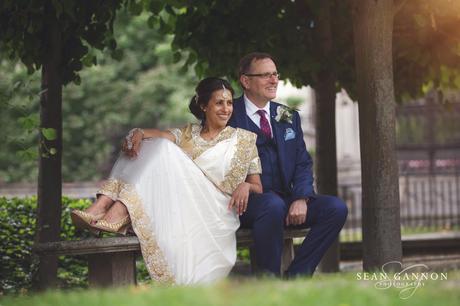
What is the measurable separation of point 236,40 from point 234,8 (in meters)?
0.43

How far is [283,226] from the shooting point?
6449mm

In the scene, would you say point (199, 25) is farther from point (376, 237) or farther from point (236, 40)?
point (376, 237)

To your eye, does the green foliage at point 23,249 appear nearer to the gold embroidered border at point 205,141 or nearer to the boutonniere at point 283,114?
the gold embroidered border at point 205,141

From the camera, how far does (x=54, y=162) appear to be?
8148mm

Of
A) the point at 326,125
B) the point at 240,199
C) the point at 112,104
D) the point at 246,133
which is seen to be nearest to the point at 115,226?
the point at 240,199

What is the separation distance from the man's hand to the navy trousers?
47 mm

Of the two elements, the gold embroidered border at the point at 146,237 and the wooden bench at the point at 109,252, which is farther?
the gold embroidered border at the point at 146,237

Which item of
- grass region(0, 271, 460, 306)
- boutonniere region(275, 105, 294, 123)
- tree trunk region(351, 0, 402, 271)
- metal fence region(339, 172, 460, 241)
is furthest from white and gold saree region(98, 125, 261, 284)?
metal fence region(339, 172, 460, 241)

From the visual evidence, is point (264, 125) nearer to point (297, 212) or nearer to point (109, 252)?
point (297, 212)

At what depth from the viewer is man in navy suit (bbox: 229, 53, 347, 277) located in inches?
247

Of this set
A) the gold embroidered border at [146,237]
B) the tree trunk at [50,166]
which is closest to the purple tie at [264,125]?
the gold embroidered border at [146,237]

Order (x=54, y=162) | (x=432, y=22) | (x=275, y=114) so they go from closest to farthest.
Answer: (x=275, y=114) → (x=54, y=162) → (x=432, y=22)

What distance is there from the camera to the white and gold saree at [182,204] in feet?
20.1

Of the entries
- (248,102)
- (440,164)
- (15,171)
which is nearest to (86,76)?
(15,171)
